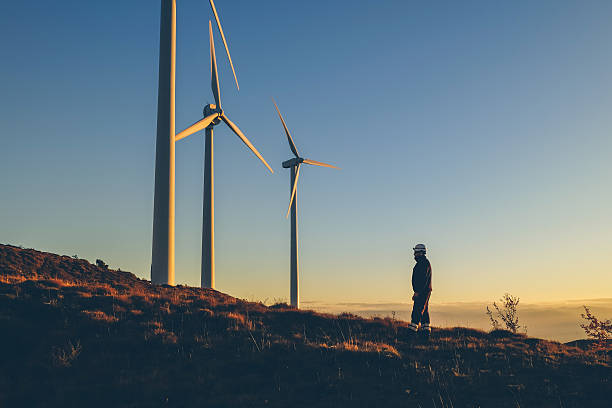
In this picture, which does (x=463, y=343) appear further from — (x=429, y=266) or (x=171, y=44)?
(x=171, y=44)

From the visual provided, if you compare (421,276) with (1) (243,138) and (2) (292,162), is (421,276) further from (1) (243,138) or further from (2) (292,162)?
(2) (292,162)

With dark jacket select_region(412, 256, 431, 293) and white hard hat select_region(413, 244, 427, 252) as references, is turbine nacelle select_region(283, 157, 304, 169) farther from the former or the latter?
dark jacket select_region(412, 256, 431, 293)

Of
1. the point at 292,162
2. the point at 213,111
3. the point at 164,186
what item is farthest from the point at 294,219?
the point at 164,186

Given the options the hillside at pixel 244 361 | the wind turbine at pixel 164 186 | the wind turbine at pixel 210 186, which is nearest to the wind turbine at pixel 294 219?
the wind turbine at pixel 210 186

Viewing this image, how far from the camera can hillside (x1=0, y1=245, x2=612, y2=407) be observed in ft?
41.2

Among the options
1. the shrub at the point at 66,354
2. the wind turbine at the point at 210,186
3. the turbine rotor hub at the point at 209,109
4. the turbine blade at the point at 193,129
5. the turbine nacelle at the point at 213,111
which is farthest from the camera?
the turbine rotor hub at the point at 209,109

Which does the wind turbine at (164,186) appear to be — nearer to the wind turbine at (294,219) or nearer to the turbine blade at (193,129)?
the turbine blade at (193,129)

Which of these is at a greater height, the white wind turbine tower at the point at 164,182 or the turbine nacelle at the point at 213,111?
the turbine nacelle at the point at 213,111

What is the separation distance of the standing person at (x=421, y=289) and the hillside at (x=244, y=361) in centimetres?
78

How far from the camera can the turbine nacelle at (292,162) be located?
169 feet

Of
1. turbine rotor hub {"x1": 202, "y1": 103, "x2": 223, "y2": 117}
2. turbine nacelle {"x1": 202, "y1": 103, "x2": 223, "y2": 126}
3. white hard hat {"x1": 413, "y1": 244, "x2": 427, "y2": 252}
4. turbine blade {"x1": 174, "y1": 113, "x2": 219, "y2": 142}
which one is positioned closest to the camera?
white hard hat {"x1": 413, "y1": 244, "x2": 427, "y2": 252}

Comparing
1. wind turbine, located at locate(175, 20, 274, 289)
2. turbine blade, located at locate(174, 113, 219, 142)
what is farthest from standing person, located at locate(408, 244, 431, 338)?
wind turbine, located at locate(175, 20, 274, 289)

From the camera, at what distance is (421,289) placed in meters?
18.8

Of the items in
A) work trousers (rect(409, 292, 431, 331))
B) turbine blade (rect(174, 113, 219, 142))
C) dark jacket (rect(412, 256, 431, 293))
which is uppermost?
turbine blade (rect(174, 113, 219, 142))
